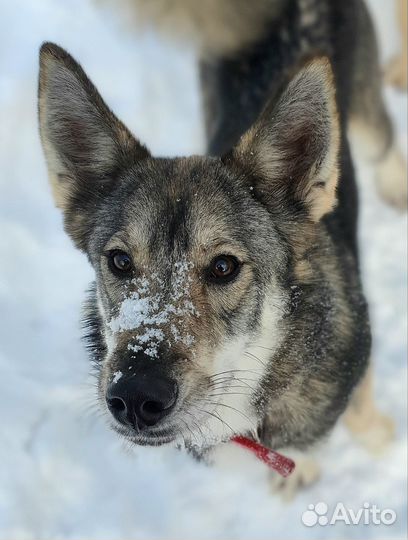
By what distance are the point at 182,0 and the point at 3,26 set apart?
1905mm

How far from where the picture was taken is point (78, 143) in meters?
2.87

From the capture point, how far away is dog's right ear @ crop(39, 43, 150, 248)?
2.67 m

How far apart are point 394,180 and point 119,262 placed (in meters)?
3.01

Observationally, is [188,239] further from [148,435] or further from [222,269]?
A: [148,435]

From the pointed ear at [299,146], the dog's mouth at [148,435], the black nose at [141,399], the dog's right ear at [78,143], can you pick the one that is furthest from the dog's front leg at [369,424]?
the dog's right ear at [78,143]

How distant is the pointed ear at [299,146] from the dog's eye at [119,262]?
64cm

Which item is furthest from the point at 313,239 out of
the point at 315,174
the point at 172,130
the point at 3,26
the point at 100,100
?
the point at 3,26

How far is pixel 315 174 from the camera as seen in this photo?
2.67 metres

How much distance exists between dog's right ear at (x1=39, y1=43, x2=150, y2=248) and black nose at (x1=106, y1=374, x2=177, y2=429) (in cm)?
91

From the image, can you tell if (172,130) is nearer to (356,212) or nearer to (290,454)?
(356,212)

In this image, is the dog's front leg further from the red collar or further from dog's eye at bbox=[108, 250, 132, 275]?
dog's eye at bbox=[108, 250, 132, 275]

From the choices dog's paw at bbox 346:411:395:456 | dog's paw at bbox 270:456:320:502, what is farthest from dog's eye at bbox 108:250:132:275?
dog's paw at bbox 346:411:395:456

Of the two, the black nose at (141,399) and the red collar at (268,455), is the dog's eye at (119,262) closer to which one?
the black nose at (141,399)

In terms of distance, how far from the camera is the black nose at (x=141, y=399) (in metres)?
2.25
